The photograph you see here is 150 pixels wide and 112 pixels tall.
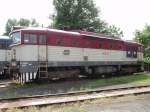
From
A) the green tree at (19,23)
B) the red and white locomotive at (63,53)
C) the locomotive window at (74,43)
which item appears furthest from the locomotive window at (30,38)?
the green tree at (19,23)

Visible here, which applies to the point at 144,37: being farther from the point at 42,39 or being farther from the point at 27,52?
the point at 27,52

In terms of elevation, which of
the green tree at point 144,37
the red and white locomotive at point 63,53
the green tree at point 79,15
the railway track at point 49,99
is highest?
the green tree at point 79,15

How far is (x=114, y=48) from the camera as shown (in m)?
26.2

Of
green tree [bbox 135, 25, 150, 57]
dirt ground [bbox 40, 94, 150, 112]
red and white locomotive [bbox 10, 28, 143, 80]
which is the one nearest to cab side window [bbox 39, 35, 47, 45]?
red and white locomotive [bbox 10, 28, 143, 80]

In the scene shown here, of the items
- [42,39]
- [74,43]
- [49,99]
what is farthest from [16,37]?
[49,99]

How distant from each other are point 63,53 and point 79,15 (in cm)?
3237

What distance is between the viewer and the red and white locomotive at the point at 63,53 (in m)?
19.3

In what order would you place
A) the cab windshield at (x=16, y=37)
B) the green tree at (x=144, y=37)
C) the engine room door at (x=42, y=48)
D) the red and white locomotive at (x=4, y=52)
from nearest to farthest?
1. the cab windshield at (x=16, y=37)
2. the engine room door at (x=42, y=48)
3. the red and white locomotive at (x=4, y=52)
4. the green tree at (x=144, y=37)

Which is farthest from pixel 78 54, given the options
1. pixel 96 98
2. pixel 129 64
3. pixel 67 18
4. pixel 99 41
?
pixel 67 18

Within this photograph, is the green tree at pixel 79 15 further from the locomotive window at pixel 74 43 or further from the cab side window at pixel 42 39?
the cab side window at pixel 42 39

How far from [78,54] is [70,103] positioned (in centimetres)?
1072

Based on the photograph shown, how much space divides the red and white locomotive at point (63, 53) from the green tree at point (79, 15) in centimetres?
2529

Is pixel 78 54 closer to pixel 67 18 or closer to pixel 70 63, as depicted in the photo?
pixel 70 63

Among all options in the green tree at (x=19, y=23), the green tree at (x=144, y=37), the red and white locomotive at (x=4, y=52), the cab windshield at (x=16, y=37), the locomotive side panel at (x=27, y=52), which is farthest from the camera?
the green tree at (x=19, y=23)
